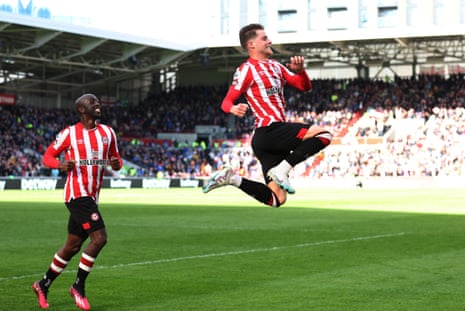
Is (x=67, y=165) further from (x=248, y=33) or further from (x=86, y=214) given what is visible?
(x=248, y=33)

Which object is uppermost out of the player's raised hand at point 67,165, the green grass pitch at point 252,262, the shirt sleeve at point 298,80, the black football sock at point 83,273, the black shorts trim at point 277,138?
the shirt sleeve at point 298,80

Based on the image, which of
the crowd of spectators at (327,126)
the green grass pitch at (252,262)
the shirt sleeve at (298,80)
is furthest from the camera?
the crowd of spectators at (327,126)

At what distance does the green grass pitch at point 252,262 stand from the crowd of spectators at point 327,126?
2940 centimetres

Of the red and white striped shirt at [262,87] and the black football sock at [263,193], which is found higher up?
the red and white striped shirt at [262,87]

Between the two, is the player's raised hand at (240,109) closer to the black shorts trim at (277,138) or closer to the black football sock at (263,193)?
the black shorts trim at (277,138)

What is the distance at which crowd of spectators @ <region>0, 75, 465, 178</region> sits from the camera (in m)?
55.3

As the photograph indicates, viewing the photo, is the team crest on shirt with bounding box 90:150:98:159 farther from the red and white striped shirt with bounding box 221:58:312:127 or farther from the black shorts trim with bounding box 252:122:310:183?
the black shorts trim with bounding box 252:122:310:183

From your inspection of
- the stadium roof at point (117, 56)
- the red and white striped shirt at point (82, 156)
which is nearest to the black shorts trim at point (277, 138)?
the red and white striped shirt at point (82, 156)

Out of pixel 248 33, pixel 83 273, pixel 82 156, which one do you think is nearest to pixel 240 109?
pixel 248 33

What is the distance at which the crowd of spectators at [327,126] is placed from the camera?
55.3m

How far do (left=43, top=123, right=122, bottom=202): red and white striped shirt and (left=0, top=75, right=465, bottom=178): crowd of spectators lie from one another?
4454 cm

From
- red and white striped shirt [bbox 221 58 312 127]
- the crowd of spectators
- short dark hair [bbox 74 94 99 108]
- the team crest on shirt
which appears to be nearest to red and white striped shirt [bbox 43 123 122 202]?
the team crest on shirt

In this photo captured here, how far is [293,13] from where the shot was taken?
7044 cm

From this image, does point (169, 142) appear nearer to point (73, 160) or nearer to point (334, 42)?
point (334, 42)
